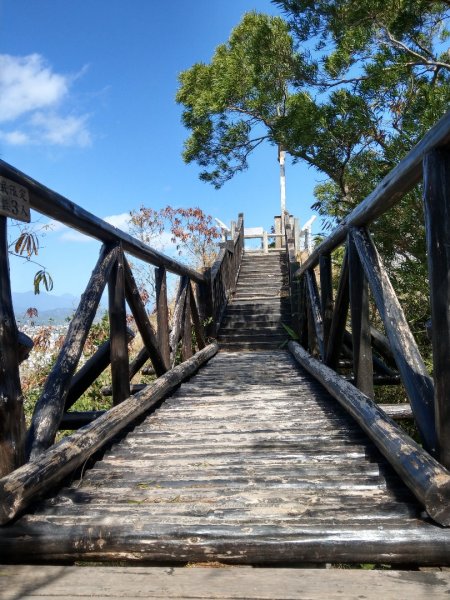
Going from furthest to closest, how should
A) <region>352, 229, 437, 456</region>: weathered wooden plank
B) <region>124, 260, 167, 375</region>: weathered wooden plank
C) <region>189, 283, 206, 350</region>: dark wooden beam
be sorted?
1. <region>189, 283, 206, 350</region>: dark wooden beam
2. <region>124, 260, 167, 375</region>: weathered wooden plank
3. <region>352, 229, 437, 456</region>: weathered wooden plank

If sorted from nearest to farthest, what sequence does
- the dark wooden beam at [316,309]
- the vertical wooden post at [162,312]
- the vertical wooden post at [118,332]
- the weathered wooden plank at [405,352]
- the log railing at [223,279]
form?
the weathered wooden plank at [405,352] < the vertical wooden post at [118,332] < the vertical wooden post at [162,312] < the dark wooden beam at [316,309] < the log railing at [223,279]

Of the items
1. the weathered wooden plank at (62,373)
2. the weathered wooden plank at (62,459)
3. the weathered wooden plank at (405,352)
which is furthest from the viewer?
the weathered wooden plank at (62,373)

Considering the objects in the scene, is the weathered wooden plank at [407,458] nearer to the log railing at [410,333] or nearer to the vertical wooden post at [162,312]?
the log railing at [410,333]

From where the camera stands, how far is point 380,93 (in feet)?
20.3

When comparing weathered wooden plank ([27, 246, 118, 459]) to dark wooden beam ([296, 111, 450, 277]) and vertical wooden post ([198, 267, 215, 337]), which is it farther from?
vertical wooden post ([198, 267, 215, 337])

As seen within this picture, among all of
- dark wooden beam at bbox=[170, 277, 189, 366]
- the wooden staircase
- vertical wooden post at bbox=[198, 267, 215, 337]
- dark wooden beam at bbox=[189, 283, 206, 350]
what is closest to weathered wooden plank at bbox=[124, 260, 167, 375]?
dark wooden beam at bbox=[170, 277, 189, 366]

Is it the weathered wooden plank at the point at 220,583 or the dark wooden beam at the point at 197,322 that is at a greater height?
the dark wooden beam at the point at 197,322

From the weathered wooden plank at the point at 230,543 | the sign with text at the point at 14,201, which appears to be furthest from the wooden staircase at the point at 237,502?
the sign with text at the point at 14,201

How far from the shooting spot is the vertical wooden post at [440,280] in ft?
5.52

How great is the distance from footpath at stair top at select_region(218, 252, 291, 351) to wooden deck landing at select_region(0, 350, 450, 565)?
5.29m

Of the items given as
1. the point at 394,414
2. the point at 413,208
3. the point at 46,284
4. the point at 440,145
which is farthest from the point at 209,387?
the point at 413,208

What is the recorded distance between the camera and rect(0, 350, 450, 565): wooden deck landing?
1.45 m

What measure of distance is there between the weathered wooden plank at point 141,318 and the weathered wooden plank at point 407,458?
157cm

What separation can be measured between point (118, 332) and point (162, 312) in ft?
4.18
